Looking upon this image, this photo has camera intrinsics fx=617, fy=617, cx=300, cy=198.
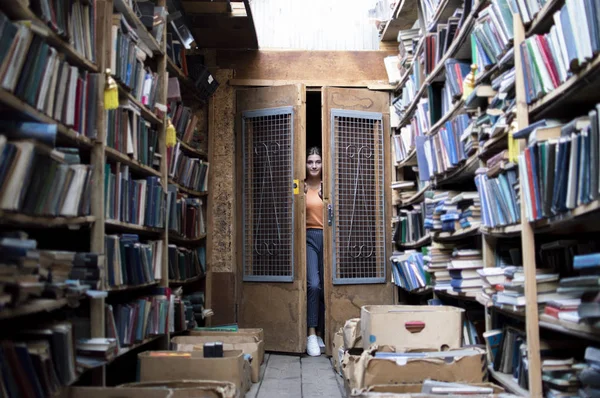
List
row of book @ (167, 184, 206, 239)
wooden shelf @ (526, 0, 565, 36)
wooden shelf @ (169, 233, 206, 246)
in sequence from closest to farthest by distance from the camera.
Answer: wooden shelf @ (526, 0, 565, 36) → row of book @ (167, 184, 206, 239) → wooden shelf @ (169, 233, 206, 246)

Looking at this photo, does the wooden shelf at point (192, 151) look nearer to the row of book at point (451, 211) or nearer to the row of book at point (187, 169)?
the row of book at point (187, 169)

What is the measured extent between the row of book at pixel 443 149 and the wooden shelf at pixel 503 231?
1.65 ft

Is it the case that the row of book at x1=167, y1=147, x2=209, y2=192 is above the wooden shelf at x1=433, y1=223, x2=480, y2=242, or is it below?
above

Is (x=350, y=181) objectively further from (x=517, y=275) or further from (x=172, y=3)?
(x=517, y=275)

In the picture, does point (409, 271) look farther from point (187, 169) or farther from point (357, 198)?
point (187, 169)

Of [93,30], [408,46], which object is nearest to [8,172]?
[93,30]

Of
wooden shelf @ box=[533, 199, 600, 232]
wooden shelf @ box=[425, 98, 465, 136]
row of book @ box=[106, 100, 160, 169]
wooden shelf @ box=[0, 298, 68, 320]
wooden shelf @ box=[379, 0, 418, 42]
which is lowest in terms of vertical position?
wooden shelf @ box=[0, 298, 68, 320]

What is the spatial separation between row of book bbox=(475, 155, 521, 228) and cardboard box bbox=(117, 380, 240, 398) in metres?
1.47

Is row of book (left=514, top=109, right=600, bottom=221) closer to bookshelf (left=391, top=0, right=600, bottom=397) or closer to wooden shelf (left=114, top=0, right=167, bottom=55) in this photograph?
bookshelf (left=391, top=0, right=600, bottom=397)

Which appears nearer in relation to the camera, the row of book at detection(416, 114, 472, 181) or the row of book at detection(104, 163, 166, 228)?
the row of book at detection(104, 163, 166, 228)

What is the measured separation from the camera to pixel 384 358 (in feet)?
9.30

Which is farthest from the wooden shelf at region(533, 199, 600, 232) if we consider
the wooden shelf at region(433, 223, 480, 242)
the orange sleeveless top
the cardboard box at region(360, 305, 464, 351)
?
the orange sleeveless top

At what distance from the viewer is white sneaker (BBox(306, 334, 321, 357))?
5.06 metres

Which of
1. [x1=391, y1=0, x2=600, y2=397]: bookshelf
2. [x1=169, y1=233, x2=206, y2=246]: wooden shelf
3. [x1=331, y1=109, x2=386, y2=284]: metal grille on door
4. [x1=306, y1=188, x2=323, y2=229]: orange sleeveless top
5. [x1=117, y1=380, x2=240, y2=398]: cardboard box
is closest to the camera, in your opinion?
[x1=391, y1=0, x2=600, y2=397]: bookshelf
